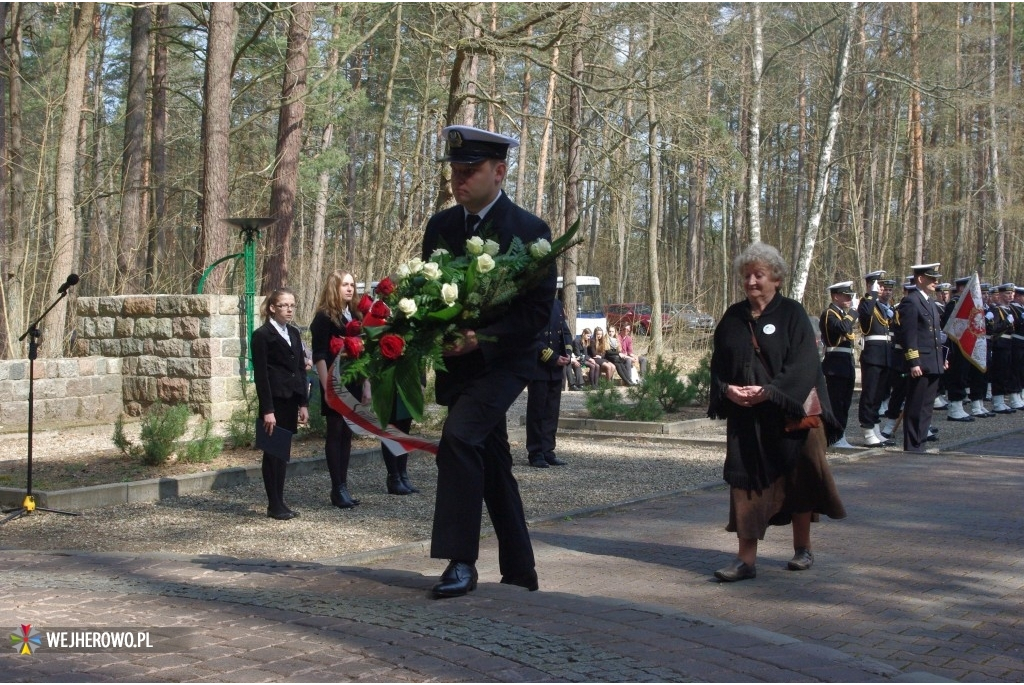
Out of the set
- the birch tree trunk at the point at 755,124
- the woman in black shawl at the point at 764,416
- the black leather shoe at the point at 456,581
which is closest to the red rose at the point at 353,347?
the black leather shoe at the point at 456,581

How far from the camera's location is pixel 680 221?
65000mm

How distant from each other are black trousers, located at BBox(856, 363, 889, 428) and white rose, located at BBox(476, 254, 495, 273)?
10.8 m

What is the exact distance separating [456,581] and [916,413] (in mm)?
10406

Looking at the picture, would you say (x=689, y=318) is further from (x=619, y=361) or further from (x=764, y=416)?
(x=764, y=416)

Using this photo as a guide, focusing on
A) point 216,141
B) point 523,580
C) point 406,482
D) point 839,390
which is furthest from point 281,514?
point 216,141

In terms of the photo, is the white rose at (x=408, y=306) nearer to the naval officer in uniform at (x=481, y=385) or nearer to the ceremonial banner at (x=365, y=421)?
the naval officer in uniform at (x=481, y=385)

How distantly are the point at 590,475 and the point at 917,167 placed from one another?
3233cm

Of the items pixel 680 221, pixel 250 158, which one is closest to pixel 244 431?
pixel 250 158

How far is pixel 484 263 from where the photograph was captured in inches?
202

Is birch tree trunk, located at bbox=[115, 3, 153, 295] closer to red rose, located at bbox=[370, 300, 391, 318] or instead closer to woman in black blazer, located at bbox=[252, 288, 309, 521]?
woman in black blazer, located at bbox=[252, 288, 309, 521]

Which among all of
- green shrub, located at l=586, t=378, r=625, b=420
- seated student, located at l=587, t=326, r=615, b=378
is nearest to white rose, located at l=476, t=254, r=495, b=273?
green shrub, located at l=586, t=378, r=625, b=420

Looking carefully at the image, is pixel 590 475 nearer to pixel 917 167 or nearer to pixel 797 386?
pixel 797 386

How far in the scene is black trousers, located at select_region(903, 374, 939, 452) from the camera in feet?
46.6

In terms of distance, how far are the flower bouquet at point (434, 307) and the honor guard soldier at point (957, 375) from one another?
15226 millimetres
